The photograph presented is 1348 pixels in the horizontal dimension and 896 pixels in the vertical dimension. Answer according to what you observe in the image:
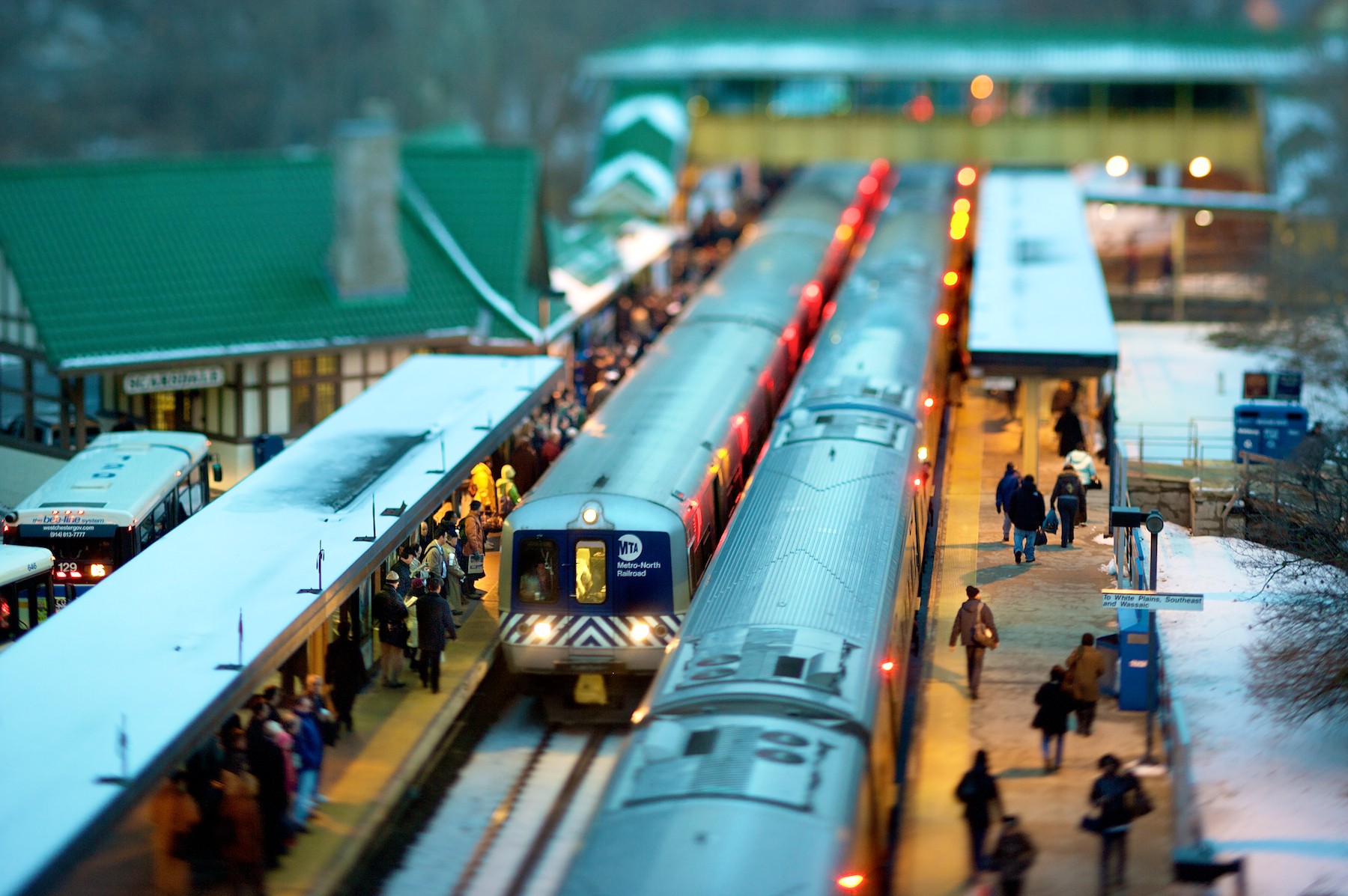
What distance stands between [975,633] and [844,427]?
4.14 metres

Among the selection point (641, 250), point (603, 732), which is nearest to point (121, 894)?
point (603, 732)

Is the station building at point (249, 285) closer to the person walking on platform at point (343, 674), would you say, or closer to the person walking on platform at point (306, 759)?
the person walking on platform at point (343, 674)

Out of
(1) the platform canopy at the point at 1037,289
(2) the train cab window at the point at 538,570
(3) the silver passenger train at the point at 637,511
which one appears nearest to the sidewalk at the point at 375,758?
(3) the silver passenger train at the point at 637,511

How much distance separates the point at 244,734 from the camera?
16.0m

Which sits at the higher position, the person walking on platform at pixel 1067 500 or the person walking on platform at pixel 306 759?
the person walking on platform at pixel 1067 500

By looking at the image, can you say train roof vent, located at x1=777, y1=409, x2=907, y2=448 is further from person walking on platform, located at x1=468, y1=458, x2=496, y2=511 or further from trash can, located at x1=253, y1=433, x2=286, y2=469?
trash can, located at x1=253, y1=433, x2=286, y2=469

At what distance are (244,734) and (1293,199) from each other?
4045 cm

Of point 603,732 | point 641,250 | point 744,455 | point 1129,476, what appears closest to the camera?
point 603,732

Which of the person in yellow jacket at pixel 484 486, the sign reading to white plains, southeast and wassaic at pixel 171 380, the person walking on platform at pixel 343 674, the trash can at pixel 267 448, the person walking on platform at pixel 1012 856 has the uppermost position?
the sign reading to white plains, southeast and wassaic at pixel 171 380

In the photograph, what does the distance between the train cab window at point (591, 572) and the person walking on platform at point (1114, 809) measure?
19.8 ft

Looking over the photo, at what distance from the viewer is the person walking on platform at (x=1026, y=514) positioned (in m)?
22.9

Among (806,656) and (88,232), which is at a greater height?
(88,232)

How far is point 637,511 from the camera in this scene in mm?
19219

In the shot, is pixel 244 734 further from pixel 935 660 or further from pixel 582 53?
pixel 582 53
